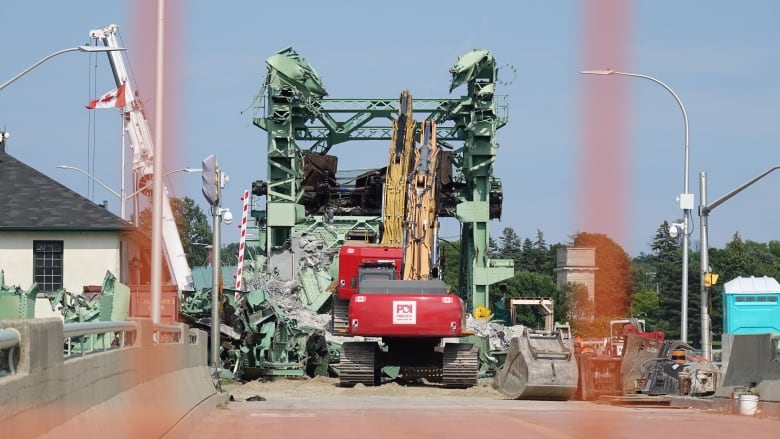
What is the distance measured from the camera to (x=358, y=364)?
118 feet

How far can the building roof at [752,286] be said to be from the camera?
1381 inches

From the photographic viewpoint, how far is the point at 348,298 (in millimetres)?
40188

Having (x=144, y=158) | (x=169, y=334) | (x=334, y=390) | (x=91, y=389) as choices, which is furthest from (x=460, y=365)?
(x=91, y=389)

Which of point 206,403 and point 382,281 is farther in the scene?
point 382,281

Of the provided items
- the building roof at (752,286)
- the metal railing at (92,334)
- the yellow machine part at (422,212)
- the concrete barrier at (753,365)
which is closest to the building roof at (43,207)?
the yellow machine part at (422,212)

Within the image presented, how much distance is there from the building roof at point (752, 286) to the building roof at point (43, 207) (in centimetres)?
2495

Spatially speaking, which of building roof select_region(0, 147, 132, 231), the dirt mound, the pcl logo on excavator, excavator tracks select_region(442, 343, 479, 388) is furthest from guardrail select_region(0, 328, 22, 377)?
building roof select_region(0, 147, 132, 231)

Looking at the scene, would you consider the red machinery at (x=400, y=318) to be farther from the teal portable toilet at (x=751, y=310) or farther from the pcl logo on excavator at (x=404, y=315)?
the teal portable toilet at (x=751, y=310)

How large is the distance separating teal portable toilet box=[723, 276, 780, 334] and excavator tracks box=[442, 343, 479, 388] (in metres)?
6.46

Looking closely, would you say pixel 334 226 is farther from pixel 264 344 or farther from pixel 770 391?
pixel 770 391

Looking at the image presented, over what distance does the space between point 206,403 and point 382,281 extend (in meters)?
13.1

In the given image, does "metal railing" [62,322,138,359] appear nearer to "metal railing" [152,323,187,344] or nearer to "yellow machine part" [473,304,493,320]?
"metal railing" [152,323,187,344]

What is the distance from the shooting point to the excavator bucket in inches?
1236

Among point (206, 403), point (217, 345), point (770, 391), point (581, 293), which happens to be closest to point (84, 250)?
point (217, 345)
